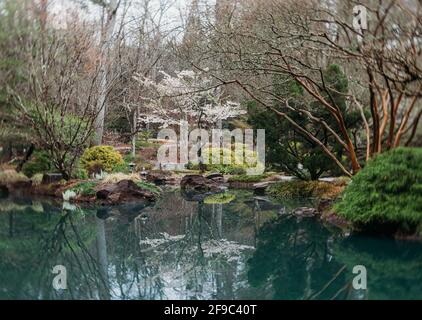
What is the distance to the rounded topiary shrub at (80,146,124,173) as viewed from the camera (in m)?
15.0

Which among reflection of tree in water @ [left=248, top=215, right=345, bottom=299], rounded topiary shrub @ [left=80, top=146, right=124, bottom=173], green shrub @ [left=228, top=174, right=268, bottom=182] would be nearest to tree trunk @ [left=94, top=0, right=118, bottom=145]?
rounded topiary shrub @ [left=80, top=146, right=124, bottom=173]

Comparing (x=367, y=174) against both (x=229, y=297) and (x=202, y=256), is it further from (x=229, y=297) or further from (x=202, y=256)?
(x=229, y=297)

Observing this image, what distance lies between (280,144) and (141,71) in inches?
387

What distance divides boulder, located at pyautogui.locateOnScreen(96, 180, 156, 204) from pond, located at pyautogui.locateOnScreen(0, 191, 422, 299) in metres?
1.46

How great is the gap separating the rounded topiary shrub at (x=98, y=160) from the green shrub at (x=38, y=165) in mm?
1083

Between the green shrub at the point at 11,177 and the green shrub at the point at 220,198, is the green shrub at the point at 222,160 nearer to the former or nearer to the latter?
the green shrub at the point at 220,198

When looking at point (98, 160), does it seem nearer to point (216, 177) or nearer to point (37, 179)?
point (37, 179)

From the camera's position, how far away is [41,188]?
13500 mm

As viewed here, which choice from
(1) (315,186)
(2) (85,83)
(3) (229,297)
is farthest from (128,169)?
(3) (229,297)

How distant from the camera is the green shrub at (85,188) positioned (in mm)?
11842

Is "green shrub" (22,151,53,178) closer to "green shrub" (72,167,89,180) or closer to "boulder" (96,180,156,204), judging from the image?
"green shrub" (72,167,89,180)

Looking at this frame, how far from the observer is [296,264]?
5.59 m
